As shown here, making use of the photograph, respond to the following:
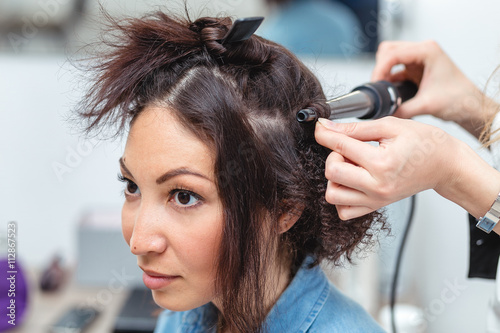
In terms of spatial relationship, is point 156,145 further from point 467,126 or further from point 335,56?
point 335,56

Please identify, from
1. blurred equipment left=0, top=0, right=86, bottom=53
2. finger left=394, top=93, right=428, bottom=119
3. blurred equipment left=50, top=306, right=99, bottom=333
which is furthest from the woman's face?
blurred equipment left=0, top=0, right=86, bottom=53

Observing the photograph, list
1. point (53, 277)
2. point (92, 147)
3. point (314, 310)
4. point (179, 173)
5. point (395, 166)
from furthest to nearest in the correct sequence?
1. point (92, 147)
2. point (53, 277)
3. point (314, 310)
4. point (179, 173)
5. point (395, 166)

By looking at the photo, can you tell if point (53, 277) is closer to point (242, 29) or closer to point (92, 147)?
point (92, 147)

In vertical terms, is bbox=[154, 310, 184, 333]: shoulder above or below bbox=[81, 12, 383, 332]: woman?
below

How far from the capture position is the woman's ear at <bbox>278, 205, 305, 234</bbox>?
0.77 m

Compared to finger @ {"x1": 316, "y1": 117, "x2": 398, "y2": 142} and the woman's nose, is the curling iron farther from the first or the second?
the woman's nose

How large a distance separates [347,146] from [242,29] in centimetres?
22

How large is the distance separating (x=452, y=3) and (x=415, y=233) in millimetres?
742

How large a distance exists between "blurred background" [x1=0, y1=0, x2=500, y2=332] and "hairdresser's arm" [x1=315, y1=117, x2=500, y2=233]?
731 millimetres

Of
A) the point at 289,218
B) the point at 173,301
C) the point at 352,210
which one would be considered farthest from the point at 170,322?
the point at 352,210

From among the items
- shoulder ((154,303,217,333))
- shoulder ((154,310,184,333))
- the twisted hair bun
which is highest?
the twisted hair bun

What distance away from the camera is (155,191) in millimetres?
727

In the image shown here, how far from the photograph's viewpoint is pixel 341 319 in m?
0.79

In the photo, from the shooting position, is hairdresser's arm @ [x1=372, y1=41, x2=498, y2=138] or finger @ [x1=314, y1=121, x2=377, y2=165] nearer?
finger @ [x1=314, y1=121, x2=377, y2=165]
